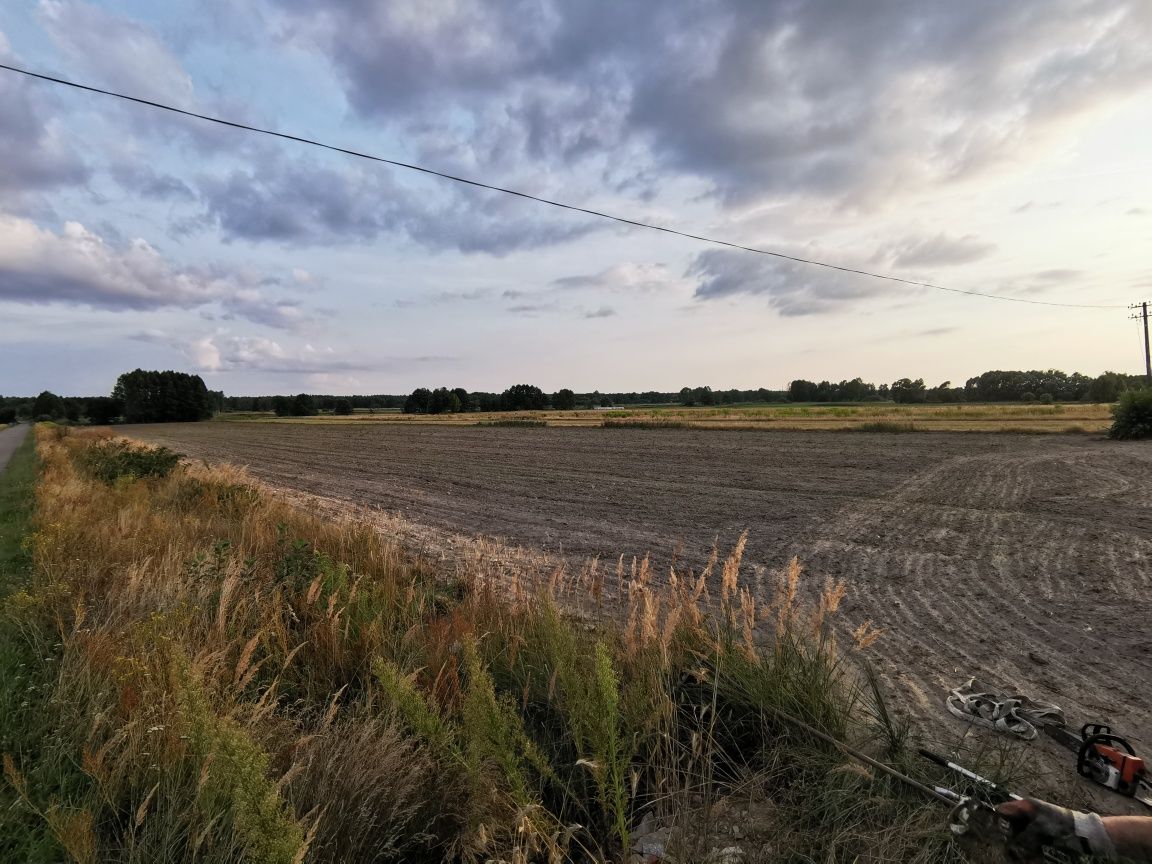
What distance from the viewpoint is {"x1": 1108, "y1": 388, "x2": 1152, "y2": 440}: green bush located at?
94.9 feet

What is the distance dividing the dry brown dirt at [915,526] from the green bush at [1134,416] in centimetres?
224

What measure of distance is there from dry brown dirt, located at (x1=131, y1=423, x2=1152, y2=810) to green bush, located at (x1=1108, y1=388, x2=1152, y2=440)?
2.24 metres

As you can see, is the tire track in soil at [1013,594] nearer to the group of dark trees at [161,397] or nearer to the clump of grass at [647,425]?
the clump of grass at [647,425]

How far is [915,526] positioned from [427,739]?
1088 cm

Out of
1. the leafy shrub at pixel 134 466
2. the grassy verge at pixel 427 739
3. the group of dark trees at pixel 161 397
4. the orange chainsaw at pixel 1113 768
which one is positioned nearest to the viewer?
the grassy verge at pixel 427 739

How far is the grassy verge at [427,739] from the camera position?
2244 mm

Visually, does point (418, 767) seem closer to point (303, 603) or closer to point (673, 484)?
point (303, 603)

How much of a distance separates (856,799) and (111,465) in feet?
66.0

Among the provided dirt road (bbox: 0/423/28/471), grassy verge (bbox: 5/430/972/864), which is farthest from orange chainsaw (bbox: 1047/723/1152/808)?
dirt road (bbox: 0/423/28/471)

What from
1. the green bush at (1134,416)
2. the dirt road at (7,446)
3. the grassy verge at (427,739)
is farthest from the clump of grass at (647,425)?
the grassy verge at (427,739)

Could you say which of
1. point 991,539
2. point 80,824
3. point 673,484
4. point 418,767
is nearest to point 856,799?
point 418,767

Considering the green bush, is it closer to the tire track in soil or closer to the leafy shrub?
the tire track in soil

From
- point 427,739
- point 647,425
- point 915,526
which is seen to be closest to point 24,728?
point 427,739

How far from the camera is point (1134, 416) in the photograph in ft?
96.1
